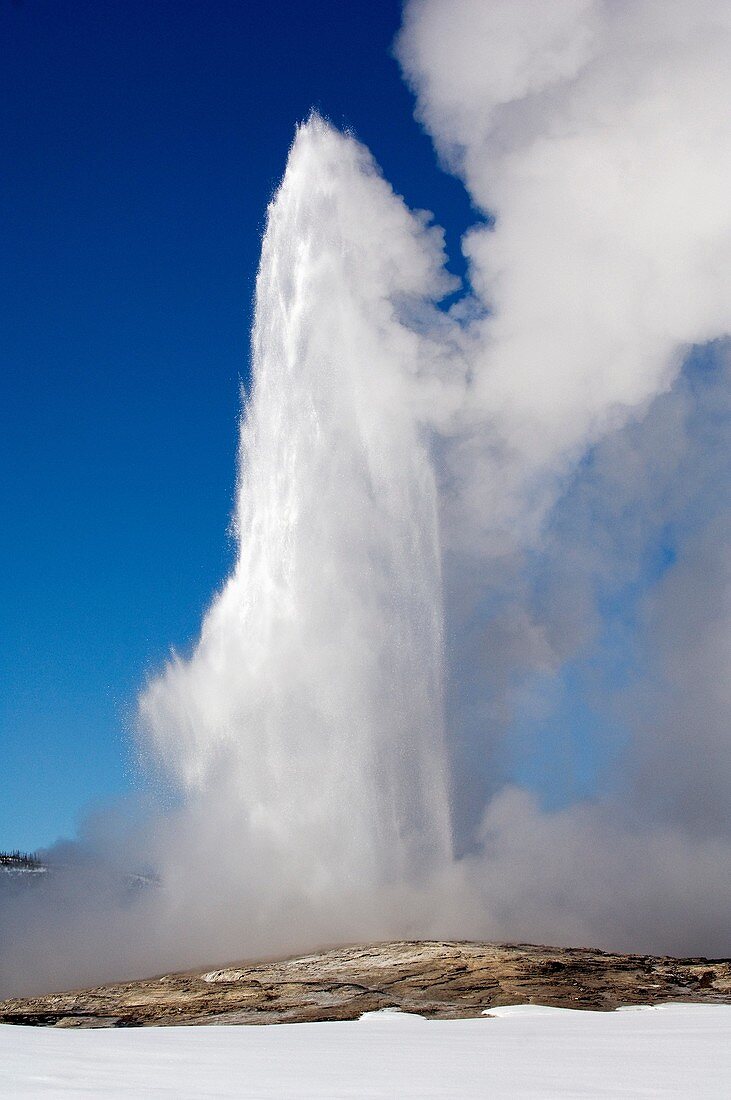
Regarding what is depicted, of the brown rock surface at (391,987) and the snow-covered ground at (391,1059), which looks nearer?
the snow-covered ground at (391,1059)

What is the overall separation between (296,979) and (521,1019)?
9594mm

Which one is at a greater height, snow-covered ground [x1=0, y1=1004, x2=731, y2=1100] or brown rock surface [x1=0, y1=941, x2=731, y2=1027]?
brown rock surface [x1=0, y1=941, x2=731, y2=1027]

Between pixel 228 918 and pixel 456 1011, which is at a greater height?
pixel 228 918

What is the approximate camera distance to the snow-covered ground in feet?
31.6

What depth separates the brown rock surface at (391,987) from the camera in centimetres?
2228

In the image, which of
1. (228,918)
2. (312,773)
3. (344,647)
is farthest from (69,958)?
(344,647)

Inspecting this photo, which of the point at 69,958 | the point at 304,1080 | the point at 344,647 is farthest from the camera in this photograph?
the point at 344,647

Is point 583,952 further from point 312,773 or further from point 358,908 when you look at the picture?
point 312,773

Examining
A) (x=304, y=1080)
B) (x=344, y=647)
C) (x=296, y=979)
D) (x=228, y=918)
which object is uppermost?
(x=344, y=647)

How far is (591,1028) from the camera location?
16516mm

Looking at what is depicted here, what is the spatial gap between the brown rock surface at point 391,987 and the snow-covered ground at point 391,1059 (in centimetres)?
309

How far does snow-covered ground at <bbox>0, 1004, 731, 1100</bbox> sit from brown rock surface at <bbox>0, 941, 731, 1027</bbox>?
10.2 feet

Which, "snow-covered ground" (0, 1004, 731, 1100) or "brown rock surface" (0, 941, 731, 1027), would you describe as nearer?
"snow-covered ground" (0, 1004, 731, 1100)

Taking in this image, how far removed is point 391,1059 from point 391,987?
12.7 m
